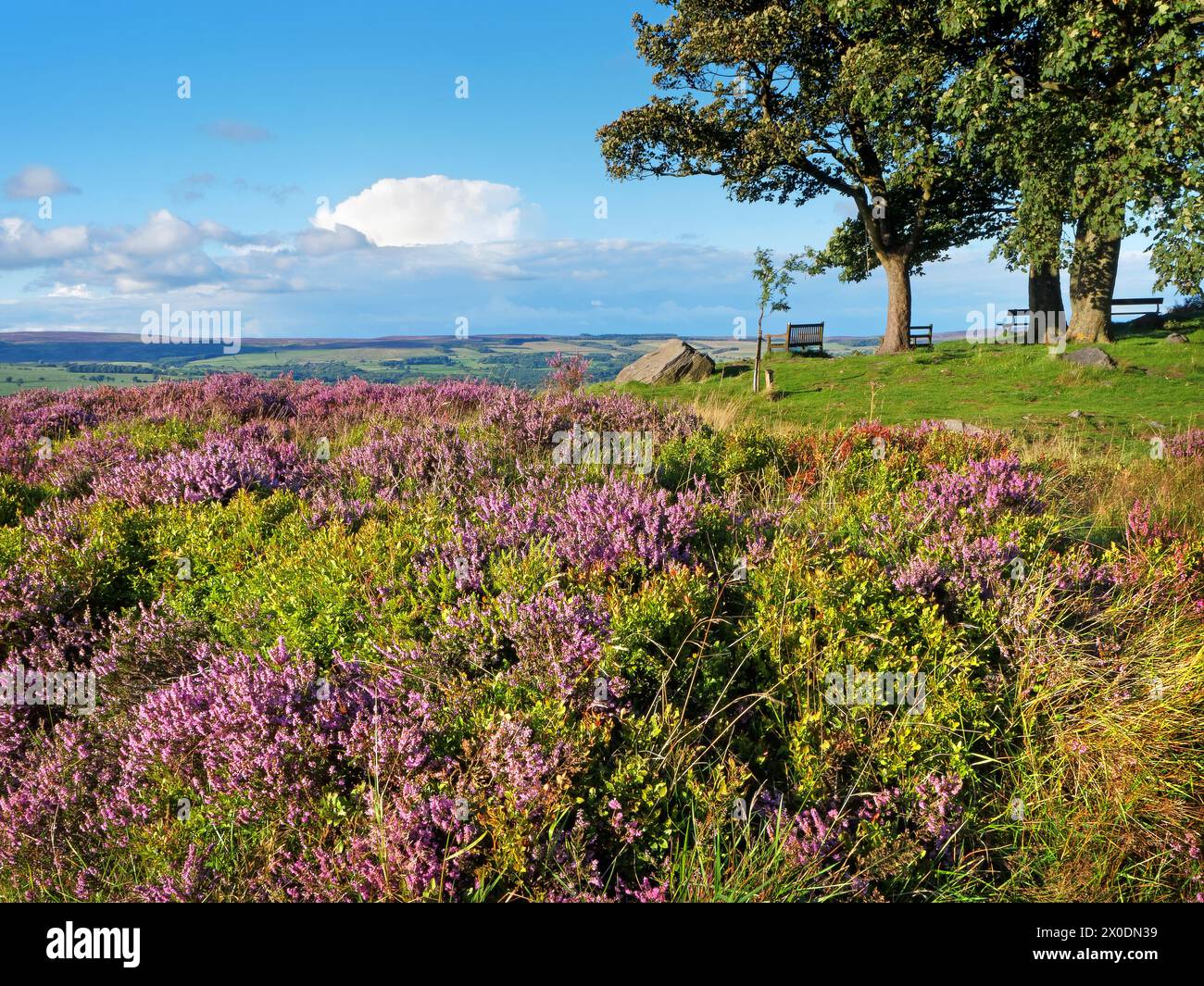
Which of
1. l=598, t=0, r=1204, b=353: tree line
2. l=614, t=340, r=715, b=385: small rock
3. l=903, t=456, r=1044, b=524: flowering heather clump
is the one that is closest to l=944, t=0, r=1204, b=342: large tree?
l=598, t=0, r=1204, b=353: tree line

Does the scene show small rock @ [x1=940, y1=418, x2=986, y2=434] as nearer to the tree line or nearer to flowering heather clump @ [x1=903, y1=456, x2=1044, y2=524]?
flowering heather clump @ [x1=903, y1=456, x2=1044, y2=524]

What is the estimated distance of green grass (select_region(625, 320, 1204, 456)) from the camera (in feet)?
42.4

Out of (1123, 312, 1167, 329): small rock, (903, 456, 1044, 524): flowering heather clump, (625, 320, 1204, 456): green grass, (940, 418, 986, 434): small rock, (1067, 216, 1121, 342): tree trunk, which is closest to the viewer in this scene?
(903, 456, 1044, 524): flowering heather clump

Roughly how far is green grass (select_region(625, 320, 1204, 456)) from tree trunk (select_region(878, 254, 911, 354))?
2.20 meters

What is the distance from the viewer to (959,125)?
62.4 ft

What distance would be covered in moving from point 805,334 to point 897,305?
3.59 m

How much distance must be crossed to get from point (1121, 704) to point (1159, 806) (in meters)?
0.51

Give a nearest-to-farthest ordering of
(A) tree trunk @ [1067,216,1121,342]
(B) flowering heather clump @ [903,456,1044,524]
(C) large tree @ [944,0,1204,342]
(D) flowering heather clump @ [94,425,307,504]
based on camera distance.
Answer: (B) flowering heather clump @ [903,456,1044,524]
(D) flowering heather clump @ [94,425,307,504]
(C) large tree @ [944,0,1204,342]
(A) tree trunk @ [1067,216,1121,342]

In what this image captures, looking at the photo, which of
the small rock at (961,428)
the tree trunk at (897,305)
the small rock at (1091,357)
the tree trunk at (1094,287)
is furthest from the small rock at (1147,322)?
the small rock at (961,428)

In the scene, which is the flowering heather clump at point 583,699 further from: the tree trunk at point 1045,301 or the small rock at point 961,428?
the tree trunk at point 1045,301

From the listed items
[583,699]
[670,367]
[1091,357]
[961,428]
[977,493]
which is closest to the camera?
[583,699]

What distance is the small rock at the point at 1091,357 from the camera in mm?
18547

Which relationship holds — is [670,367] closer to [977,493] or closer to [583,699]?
[977,493]

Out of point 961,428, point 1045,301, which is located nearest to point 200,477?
point 961,428
